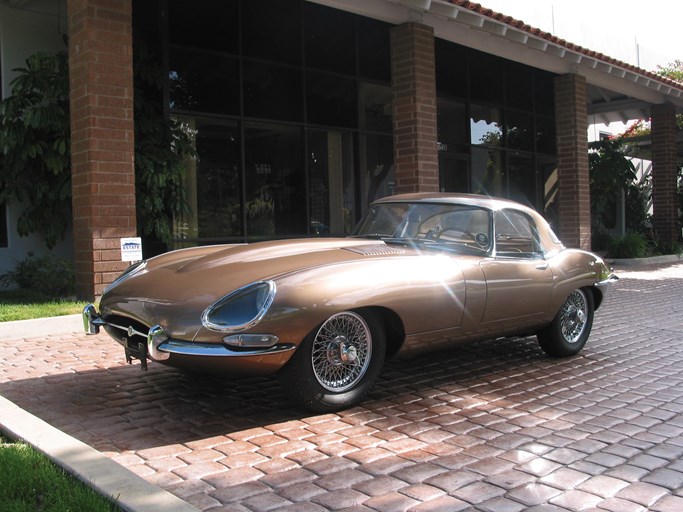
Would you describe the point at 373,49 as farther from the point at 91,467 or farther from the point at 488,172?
the point at 91,467

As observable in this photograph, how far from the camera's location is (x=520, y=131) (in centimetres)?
1534

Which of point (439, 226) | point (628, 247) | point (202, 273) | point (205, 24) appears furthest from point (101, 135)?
point (628, 247)

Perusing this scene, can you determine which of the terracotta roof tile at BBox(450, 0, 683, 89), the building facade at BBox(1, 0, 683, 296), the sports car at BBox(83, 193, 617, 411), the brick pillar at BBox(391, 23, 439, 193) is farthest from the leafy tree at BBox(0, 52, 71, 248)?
the terracotta roof tile at BBox(450, 0, 683, 89)

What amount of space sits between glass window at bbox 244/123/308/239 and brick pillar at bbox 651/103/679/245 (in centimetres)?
1069

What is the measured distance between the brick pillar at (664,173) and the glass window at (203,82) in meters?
11.9

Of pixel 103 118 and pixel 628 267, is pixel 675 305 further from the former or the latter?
pixel 103 118

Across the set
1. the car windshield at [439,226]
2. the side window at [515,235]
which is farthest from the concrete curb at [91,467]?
the side window at [515,235]

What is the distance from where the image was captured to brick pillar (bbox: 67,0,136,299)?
6.79m

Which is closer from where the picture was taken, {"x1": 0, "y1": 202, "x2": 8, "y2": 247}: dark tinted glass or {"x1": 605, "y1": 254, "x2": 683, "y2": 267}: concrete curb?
{"x1": 0, "y1": 202, "x2": 8, "y2": 247}: dark tinted glass

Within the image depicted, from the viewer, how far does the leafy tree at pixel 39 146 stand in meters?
7.89

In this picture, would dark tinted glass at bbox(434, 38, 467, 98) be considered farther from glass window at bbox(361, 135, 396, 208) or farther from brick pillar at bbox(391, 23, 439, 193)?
brick pillar at bbox(391, 23, 439, 193)

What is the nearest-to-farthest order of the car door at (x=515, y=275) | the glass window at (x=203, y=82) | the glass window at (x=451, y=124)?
the car door at (x=515, y=275)
the glass window at (x=203, y=82)
the glass window at (x=451, y=124)

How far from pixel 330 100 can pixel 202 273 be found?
27.3ft

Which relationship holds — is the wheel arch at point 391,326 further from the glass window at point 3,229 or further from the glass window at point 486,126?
the glass window at point 486,126
